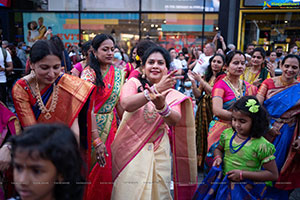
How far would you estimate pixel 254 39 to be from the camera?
410 inches

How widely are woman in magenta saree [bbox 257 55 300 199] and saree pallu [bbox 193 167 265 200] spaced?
3.07 feet

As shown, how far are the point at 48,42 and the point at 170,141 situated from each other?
133cm

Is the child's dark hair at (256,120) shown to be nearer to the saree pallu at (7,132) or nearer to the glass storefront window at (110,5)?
the saree pallu at (7,132)

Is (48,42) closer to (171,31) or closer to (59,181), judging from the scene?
(59,181)

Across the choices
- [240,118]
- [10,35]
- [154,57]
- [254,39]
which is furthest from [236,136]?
[10,35]

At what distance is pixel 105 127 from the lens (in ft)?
9.20

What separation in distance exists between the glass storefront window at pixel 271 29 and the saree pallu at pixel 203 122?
7120 mm

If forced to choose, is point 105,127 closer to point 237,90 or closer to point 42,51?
point 42,51

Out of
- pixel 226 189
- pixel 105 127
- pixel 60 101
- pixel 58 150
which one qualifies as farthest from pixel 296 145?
pixel 58 150

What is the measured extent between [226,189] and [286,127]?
129 centimetres

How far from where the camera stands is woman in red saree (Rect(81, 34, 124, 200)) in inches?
106

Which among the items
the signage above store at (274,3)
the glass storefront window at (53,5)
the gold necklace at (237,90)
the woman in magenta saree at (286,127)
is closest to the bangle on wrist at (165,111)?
the gold necklace at (237,90)

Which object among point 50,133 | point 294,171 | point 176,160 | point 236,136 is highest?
point 50,133

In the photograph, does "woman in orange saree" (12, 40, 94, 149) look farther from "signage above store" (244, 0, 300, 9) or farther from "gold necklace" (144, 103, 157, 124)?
"signage above store" (244, 0, 300, 9)
